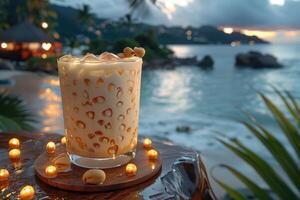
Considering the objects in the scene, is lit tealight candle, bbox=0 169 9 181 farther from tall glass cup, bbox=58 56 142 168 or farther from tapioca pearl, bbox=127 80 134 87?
tapioca pearl, bbox=127 80 134 87

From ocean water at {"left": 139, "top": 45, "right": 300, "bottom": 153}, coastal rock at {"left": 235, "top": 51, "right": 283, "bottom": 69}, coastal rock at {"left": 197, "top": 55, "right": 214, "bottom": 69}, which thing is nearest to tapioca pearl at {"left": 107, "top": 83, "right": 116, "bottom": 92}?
ocean water at {"left": 139, "top": 45, "right": 300, "bottom": 153}

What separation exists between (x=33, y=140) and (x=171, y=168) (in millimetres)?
334

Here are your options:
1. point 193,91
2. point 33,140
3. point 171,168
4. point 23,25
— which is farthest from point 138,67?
point 193,91

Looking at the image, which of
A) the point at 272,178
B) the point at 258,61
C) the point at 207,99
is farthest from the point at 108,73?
the point at 258,61

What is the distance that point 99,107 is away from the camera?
61 centimetres

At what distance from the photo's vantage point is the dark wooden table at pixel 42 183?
1.83 feet

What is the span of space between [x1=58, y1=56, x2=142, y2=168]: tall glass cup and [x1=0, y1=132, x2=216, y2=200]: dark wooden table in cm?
Result: 8

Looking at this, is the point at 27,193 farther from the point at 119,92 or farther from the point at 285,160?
the point at 285,160

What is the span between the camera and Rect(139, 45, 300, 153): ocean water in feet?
30.8

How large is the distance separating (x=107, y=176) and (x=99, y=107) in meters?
0.11

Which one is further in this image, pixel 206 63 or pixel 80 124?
pixel 206 63

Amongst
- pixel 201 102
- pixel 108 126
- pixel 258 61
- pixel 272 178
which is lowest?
pixel 201 102

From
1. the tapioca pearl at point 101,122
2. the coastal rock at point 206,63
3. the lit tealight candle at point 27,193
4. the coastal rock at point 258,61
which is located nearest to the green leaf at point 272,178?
the tapioca pearl at point 101,122

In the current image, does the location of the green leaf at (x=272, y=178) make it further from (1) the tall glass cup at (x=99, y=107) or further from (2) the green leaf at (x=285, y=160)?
(1) the tall glass cup at (x=99, y=107)
